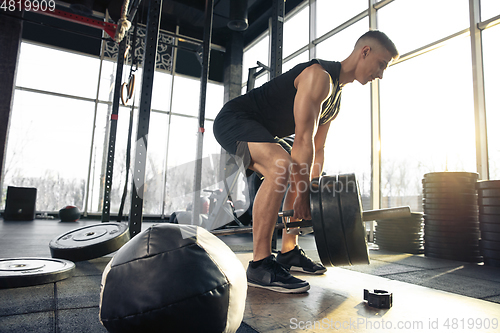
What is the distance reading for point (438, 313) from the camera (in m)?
1.16

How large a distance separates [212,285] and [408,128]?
413 centimetres

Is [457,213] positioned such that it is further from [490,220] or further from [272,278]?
[272,278]

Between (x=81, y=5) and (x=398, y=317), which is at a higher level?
(x=81, y=5)

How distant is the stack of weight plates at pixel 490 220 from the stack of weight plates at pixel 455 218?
123 mm

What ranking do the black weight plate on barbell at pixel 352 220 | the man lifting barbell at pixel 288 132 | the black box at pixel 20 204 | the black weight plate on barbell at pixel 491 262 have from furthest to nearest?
the black box at pixel 20 204
the black weight plate on barbell at pixel 491 262
the man lifting barbell at pixel 288 132
the black weight plate on barbell at pixel 352 220

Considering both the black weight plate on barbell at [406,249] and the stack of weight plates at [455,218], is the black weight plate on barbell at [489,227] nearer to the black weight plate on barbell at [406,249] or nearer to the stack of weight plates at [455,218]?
the stack of weight plates at [455,218]

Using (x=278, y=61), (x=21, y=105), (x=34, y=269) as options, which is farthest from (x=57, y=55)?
(x=34, y=269)

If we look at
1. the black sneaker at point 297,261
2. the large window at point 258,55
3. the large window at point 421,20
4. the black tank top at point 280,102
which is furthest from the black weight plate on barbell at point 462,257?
the large window at point 258,55

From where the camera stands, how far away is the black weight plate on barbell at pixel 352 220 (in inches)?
45.8

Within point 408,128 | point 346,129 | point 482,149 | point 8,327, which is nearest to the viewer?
Result: point 8,327

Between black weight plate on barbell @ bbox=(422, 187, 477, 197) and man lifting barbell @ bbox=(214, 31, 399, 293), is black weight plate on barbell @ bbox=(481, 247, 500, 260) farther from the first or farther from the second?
man lifting barbell @ bbox=(214, 31, 399, 293)

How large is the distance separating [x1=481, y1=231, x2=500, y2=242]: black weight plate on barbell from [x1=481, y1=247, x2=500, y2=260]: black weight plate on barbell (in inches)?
3.6

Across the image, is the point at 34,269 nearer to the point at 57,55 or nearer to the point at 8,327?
the point at 8,327

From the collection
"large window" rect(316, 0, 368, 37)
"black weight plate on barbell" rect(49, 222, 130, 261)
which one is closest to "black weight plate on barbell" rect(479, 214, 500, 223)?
"black weight plate on barbell" rect(49, 222, 130, 261)
